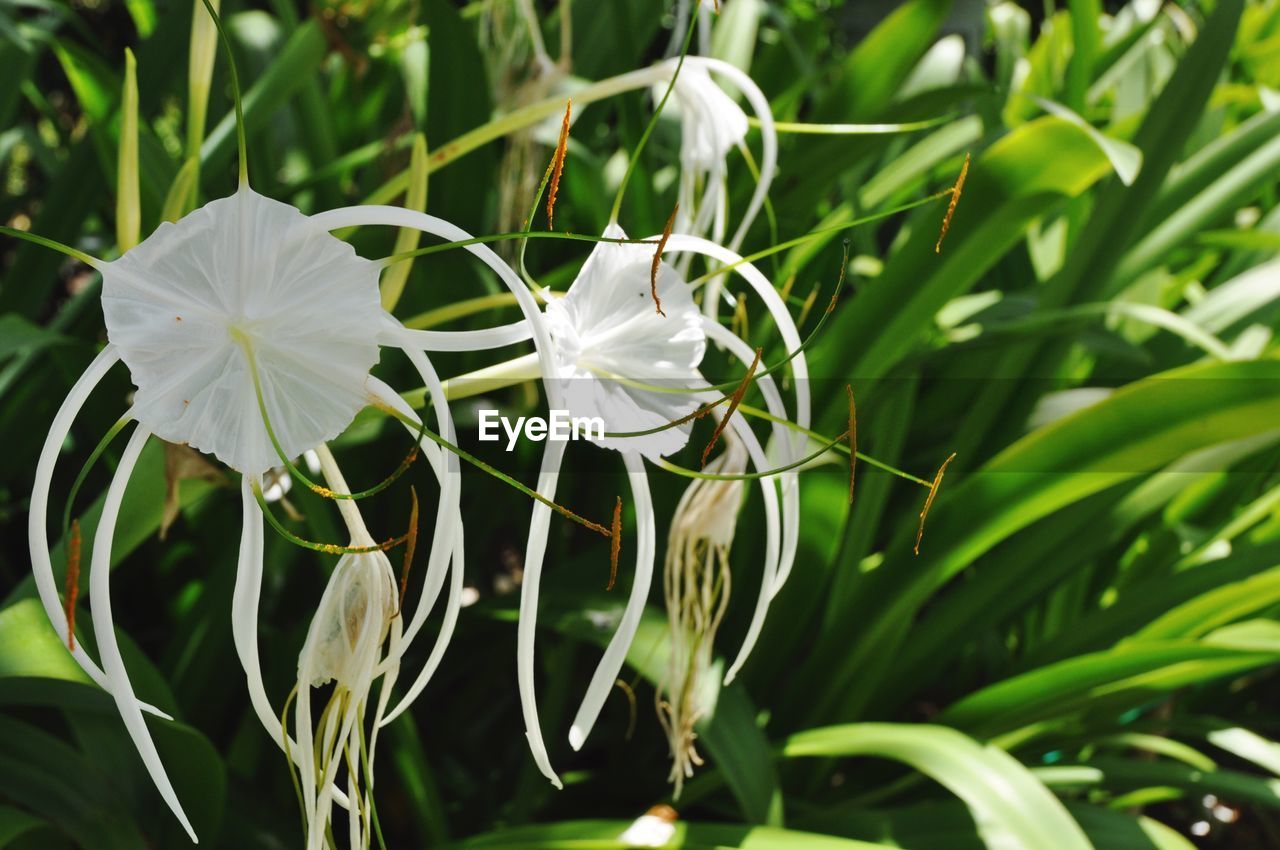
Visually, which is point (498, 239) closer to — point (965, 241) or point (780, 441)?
point (780, 441)

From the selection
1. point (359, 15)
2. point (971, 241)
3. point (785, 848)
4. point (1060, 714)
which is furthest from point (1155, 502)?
point (359, 15)

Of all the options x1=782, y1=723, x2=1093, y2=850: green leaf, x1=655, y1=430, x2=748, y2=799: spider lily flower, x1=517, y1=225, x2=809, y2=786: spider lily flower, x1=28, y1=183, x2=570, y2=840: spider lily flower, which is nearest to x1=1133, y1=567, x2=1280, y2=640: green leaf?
x1=782, y1=723, x2=1093, y2=850: green leaf

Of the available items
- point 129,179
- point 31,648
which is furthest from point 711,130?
point 31,648

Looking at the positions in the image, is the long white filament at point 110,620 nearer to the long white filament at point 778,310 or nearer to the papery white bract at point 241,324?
the papery white bract at point 241,324

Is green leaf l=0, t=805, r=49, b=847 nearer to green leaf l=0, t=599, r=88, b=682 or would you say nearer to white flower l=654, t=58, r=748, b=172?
green leaf l=0, t=599, r=88, b=682

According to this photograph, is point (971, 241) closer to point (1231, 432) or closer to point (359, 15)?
point (1231, 432)

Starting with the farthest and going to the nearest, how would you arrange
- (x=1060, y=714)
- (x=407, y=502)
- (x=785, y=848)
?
(x=407, y=502) < (x=1060, y=714) < (x=785, y=848)
